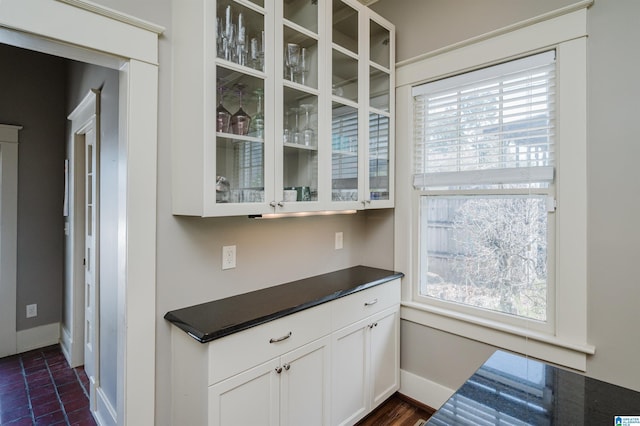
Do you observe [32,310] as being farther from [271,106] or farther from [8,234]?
[271,106]

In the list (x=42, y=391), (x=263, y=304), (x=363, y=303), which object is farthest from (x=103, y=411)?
(x=363, y=303)

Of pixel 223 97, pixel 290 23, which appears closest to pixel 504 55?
pixel 290 23

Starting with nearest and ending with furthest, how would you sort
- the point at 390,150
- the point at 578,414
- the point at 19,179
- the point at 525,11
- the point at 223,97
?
the point at 578,414, the point at 223,97, the point at 525,11, the point at 390,150, the point at 19,179

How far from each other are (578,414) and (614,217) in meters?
1.16

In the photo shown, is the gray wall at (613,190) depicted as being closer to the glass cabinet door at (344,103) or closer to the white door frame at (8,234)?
the glass cabinet door at (344,103)

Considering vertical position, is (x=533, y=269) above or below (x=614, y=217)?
below

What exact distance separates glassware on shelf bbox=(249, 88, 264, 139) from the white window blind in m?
1.22

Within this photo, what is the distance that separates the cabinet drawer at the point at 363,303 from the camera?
1906 millimetres

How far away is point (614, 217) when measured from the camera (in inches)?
62.9

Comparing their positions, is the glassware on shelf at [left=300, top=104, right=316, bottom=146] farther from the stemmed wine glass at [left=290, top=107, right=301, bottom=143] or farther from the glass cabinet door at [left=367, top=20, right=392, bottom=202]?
the glass cabinet door at [left=367, top=20, right=392, bottom=202]

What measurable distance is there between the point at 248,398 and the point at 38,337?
3.11m

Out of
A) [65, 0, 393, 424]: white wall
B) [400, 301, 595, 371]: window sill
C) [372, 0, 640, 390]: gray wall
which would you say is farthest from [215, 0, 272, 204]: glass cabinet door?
[372, 0, 640, 390]: gray wall

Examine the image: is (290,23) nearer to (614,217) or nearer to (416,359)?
(614,217)

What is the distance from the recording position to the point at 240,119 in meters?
1.60
